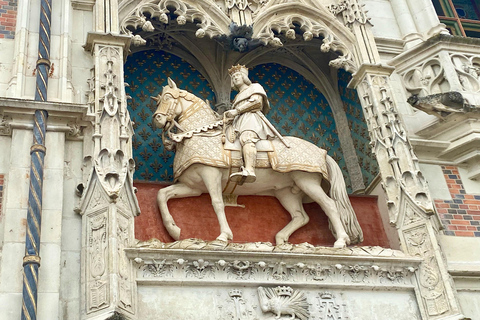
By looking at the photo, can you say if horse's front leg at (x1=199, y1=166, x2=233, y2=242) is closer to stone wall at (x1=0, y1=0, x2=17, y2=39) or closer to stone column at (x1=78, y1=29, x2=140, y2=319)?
stone column at (x1=78, y1=29, x2=140, y2=319)

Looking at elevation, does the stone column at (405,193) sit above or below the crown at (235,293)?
above

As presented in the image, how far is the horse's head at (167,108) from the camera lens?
Result: 9.59 m

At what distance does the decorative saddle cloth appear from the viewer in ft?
30.0

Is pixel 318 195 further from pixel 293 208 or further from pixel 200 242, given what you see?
pixel 200 242

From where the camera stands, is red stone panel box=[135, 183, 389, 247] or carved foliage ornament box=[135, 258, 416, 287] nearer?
carved foliage ornament box=[135, 258, 416, 287]

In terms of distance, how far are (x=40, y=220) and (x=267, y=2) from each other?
5.02 metres

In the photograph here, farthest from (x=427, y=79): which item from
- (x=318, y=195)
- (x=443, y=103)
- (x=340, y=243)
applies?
(x=340, y=243)

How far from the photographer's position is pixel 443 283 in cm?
852

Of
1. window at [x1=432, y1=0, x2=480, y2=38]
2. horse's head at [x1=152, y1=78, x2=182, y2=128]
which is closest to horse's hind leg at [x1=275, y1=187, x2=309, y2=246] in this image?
horse's head at [x1=152, y1=78, x2=182, y2=128]

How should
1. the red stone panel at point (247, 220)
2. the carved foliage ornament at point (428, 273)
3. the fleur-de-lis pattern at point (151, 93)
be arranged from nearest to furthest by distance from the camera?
1. the carved foliage ornament at point (428, 273)
2. the red stone panel at point (247, 220)
3. the fleur-de-lis pattern at point (151, 93)

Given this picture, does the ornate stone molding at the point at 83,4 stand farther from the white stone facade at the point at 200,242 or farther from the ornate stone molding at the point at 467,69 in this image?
the ornate stone molding at the point at 467,69

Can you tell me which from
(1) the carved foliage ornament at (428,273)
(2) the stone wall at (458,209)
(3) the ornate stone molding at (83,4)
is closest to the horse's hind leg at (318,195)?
(1) the carved foliage ornament at (428,273)

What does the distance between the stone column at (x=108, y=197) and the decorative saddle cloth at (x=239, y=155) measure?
0.76m

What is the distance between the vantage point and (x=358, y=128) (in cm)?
1150
